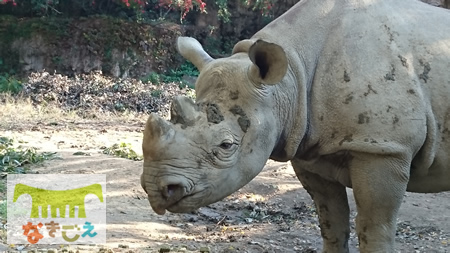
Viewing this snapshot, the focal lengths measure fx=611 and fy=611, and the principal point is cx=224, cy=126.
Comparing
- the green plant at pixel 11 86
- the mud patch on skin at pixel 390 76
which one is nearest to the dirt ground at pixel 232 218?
the mud patch on skin at pixel 390 76

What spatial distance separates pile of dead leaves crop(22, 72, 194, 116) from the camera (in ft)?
42.5

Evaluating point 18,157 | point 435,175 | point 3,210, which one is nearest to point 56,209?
point 3,210

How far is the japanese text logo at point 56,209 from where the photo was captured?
14.4 feet

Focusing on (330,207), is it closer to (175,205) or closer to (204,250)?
(204,250)

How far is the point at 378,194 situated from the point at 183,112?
1.20 metres

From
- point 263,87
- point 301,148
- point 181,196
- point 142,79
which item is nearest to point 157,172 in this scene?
point 181,196

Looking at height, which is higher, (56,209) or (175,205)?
(175,205)

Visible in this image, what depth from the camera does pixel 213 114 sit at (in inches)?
115

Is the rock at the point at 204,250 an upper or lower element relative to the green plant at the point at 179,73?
lower

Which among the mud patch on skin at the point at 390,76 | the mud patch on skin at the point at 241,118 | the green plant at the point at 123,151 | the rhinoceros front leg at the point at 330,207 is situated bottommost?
the green plant at the point at 123,151

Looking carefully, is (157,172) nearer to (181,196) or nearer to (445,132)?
(181,196)

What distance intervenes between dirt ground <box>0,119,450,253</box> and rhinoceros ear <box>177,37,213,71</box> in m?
1.41

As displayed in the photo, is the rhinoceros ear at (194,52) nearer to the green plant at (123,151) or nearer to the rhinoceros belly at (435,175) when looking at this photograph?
the rhinoceros belly at (435,175)

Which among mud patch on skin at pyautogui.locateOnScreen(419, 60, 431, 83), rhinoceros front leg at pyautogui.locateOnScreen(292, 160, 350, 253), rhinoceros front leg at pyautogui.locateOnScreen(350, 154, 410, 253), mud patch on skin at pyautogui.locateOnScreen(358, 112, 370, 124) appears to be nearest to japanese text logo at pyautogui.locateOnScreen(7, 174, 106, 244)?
rhinoceros front leg at pyautogui.locateOnScreen(292, 160, 350, 253)
